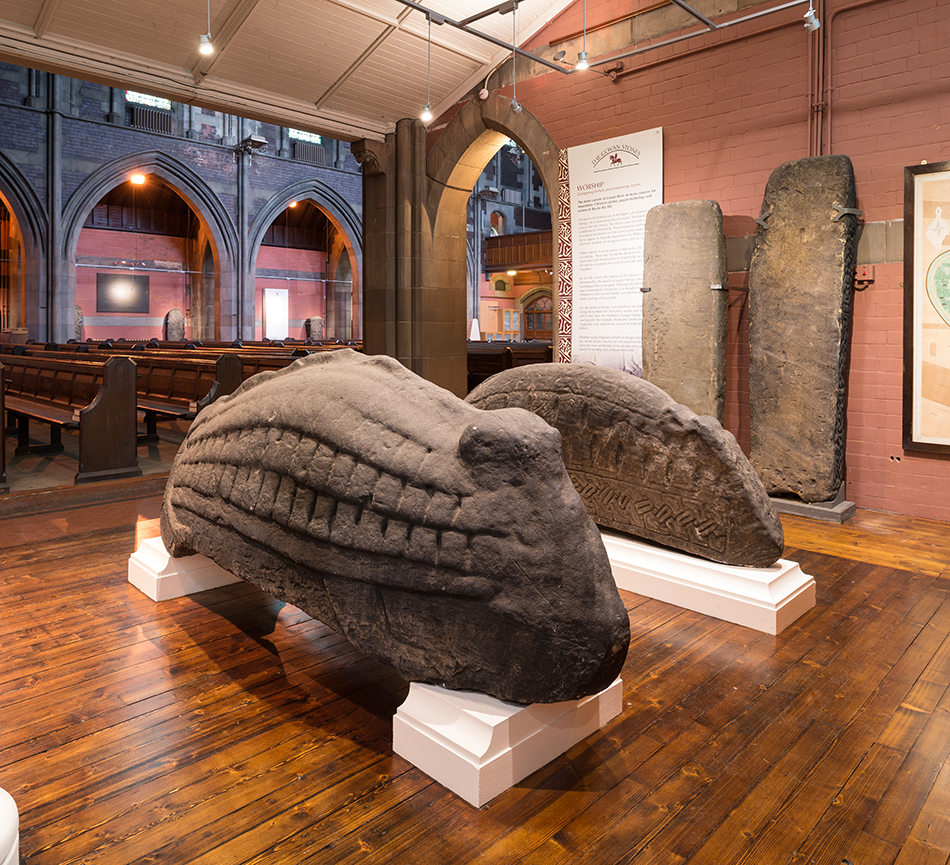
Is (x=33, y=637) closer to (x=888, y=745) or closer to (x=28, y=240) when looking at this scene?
(x=888, y=745)

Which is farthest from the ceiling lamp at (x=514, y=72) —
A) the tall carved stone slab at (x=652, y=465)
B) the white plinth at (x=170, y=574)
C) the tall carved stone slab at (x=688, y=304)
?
the white plinth at (x=170, y=574)

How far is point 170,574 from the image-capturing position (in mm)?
2814

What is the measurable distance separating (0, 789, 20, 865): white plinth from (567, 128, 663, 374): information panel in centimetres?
490

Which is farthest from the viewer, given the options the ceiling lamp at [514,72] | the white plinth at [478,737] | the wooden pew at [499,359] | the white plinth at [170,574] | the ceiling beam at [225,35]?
the wooden pew at [499,359]

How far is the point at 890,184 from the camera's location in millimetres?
4324

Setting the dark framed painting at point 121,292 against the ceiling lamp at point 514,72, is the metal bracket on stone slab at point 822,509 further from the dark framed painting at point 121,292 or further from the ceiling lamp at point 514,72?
the dark framed painting at point 121,292

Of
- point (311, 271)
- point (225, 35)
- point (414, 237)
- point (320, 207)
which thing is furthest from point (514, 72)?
point (311, 271)

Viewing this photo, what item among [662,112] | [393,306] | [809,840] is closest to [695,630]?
[809,840]

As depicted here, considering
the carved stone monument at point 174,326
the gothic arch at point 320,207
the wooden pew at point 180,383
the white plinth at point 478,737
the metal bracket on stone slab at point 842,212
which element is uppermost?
the gothic arch at point 320,207

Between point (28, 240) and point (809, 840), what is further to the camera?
point (28, 240)

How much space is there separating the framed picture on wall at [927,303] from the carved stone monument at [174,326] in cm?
1929

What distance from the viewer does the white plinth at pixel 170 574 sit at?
2.80m

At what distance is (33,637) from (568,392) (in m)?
2.29

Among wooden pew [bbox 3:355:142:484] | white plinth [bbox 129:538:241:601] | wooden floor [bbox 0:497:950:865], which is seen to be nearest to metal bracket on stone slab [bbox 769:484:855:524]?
wooden floor [bbox 0:497:950:865]
